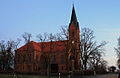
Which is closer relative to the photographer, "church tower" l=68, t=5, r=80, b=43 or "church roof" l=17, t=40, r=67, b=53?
"church roof" l=17, t=40, r=67, b=53

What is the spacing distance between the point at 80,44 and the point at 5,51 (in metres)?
26.6

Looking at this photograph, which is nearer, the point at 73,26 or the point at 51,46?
the point at 51,46

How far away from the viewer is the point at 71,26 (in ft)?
190

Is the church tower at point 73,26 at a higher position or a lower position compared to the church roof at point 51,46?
higher

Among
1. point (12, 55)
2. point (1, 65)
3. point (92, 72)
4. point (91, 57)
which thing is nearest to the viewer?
point (92, 72)

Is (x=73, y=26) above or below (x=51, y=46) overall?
above

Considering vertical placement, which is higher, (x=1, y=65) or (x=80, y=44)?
(x=80, y=44)

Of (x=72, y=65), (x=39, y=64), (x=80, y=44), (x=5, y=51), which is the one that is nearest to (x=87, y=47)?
(x=80, y=44)

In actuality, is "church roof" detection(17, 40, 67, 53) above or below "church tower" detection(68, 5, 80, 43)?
below

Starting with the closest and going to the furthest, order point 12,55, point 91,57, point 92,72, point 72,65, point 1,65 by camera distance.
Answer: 1. point 92,72
2. point 91,57
3. point 12,55
4. point 72,65
5. point 1,65

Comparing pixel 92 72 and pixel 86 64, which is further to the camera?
pixel 86 64

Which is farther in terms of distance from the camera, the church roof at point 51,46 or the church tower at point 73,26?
the church tower at point 73,26

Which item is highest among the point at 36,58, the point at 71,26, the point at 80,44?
the point at 71,26

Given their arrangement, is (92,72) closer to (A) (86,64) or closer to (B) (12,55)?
(A) (86,64)
